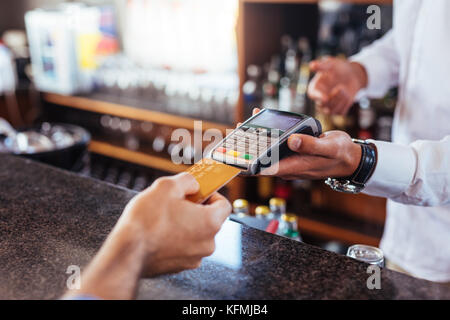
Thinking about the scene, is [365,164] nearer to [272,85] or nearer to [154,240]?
[154,240]

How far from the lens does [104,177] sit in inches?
117

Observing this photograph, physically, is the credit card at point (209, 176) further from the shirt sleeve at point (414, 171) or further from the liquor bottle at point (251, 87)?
the liquor bottle at point (251, 87)

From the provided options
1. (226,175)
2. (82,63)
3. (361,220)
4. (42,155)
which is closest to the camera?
(226,175)

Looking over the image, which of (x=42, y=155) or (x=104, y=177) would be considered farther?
(x=104, y=177)

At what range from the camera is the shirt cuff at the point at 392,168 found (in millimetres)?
877

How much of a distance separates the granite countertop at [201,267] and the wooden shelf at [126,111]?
62.8 inches

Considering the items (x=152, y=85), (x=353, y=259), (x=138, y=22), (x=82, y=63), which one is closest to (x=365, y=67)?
(x=353, y=259)

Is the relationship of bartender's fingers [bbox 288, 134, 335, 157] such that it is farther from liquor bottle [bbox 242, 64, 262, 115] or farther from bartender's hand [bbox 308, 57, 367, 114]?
liquor bottle [bbox 242, 64, 262, 115]

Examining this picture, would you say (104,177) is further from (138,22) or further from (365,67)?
(365,67)

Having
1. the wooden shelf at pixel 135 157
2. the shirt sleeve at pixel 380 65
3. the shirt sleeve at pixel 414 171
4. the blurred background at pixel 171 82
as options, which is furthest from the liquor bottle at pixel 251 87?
the shirt sleeve at pixel 414 171

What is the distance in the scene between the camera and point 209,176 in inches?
26.9

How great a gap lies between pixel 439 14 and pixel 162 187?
2.92ft

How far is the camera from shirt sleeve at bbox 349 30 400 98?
4.66 ft

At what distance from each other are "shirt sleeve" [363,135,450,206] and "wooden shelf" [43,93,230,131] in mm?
1546
